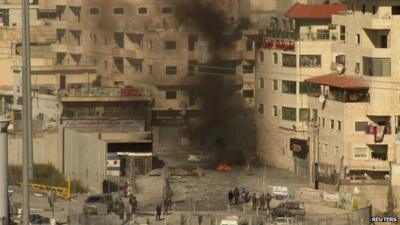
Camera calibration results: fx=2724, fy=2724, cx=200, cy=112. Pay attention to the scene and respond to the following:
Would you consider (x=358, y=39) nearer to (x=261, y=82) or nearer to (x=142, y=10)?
(x=261, y=82)

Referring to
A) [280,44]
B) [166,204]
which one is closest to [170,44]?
[280,44]

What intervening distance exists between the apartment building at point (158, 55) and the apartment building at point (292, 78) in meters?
2.42

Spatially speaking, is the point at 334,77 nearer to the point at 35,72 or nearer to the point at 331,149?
the point at 331,149

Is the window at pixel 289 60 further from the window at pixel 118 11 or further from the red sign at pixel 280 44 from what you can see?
the window at pixel 118 11

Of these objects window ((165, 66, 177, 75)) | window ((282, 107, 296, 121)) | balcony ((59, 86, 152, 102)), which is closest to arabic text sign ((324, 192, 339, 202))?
window ((282, 107, 296, 121))

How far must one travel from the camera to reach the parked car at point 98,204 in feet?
→ 224

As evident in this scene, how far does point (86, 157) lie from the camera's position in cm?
7812

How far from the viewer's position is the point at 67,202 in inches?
2825

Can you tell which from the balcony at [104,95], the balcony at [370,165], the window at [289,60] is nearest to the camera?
the balcony at [370,165]

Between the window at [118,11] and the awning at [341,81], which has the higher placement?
the window at [118,11]

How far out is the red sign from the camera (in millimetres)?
81938

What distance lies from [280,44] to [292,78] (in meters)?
1.14

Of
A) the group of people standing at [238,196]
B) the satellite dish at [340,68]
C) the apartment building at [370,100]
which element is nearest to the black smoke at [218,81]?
the satellite dish at [340,68]

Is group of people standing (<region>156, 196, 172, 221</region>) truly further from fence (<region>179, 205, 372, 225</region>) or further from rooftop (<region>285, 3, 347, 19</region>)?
rooftop (<region>285, 3, 347, 19</region>)
